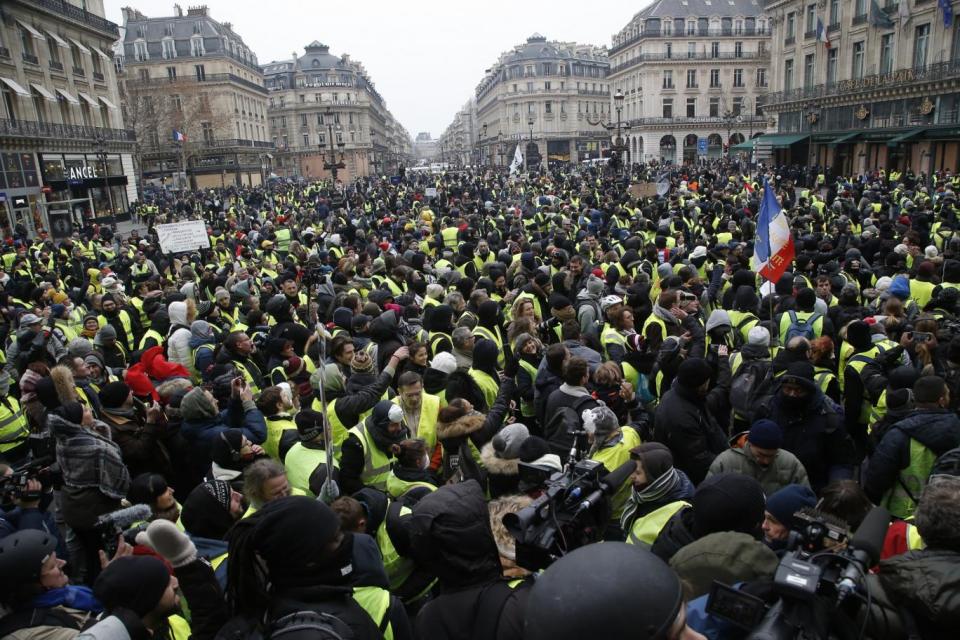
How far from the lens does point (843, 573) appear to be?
6.48ft

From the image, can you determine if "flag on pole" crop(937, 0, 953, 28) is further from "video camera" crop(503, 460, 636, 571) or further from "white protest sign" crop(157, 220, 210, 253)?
"video camera" crop(503, 460, 636, 571)

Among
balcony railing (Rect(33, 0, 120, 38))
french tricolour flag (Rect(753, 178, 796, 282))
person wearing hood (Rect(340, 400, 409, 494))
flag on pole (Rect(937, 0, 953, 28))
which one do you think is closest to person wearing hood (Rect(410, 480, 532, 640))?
person wearing hood (Rect(340, 400, 409, 494))

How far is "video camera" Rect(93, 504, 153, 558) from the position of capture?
351cm

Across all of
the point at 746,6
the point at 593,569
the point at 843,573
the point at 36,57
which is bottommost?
the point at 843,573

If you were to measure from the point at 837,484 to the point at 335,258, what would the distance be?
1174cm

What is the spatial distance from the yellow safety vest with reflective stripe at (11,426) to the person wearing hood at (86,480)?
6.31 feet

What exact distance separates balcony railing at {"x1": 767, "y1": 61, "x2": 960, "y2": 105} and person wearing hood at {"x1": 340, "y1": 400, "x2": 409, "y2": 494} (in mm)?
35719

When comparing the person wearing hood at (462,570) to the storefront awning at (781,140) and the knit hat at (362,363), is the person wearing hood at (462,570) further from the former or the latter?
the storefront awning at (781,140)

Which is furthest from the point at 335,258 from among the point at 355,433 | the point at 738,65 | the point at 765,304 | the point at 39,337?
the point at 738,65

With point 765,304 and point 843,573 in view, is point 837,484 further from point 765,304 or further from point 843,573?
point 765,304

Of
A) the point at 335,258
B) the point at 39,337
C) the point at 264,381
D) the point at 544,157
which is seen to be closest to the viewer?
the point at 264,381

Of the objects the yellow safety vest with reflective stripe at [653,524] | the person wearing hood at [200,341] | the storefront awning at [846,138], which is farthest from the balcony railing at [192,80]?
the yellow safety vest with reflective stripe at [653,524]

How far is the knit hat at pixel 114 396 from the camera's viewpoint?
16.9 feet

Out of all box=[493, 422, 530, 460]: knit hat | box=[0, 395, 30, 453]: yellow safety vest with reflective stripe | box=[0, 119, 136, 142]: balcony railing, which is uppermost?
box=[0, 119, 136, 142]: balcony railing
